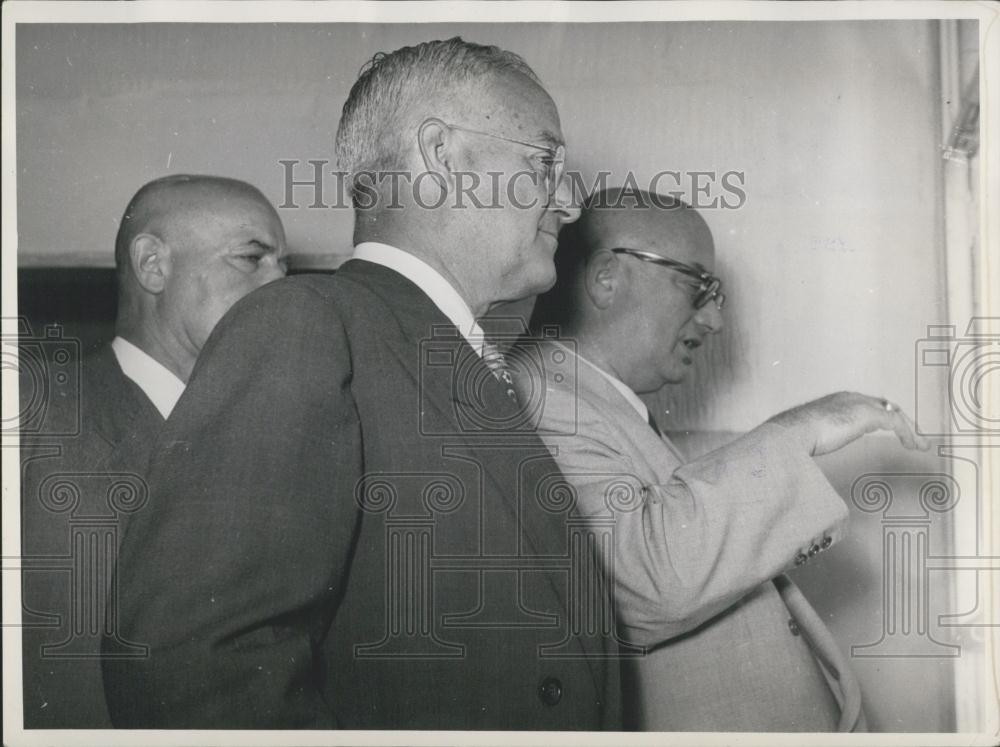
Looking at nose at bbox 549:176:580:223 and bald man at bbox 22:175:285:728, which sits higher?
nose at bbox 549:176:580:223

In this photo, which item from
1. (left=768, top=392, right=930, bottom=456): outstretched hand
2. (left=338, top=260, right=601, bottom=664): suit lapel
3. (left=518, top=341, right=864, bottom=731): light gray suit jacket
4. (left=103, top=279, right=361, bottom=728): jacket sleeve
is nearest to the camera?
(left=103, top=279, right=361, bottom=728): jacket sleeve

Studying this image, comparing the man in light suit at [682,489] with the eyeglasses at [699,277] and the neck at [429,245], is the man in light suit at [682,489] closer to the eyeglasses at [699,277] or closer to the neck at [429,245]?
the eyeglasses at [699,277]

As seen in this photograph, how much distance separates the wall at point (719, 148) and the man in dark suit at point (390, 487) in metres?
0.11

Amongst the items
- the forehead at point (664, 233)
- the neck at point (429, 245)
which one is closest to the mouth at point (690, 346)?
the forehead at point (664, 233)

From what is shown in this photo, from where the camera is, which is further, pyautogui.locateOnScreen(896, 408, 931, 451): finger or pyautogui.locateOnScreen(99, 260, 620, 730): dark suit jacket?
pyautogui.locateOnScreen(896, 408, 931, 451): finger

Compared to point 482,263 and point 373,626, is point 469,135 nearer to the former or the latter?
point 482,263

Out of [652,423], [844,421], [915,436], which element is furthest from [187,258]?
[915,436]

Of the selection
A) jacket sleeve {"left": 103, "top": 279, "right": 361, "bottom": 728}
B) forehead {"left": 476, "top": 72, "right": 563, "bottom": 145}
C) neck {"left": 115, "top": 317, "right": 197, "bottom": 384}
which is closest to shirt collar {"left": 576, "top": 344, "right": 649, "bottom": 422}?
forehead {"left": 476, "top": 72, "right": 563, "bottom": 145}

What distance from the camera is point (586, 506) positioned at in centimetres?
156

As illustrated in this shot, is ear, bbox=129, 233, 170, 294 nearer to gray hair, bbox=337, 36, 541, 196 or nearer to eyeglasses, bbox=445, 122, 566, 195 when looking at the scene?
gray hair, bbox=337, 36, 541, 196

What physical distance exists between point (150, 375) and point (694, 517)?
76cm

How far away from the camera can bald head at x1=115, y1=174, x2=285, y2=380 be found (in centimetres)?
163

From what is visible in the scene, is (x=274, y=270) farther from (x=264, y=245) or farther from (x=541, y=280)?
(x=541, y=280)

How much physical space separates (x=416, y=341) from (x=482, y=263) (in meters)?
0.18
